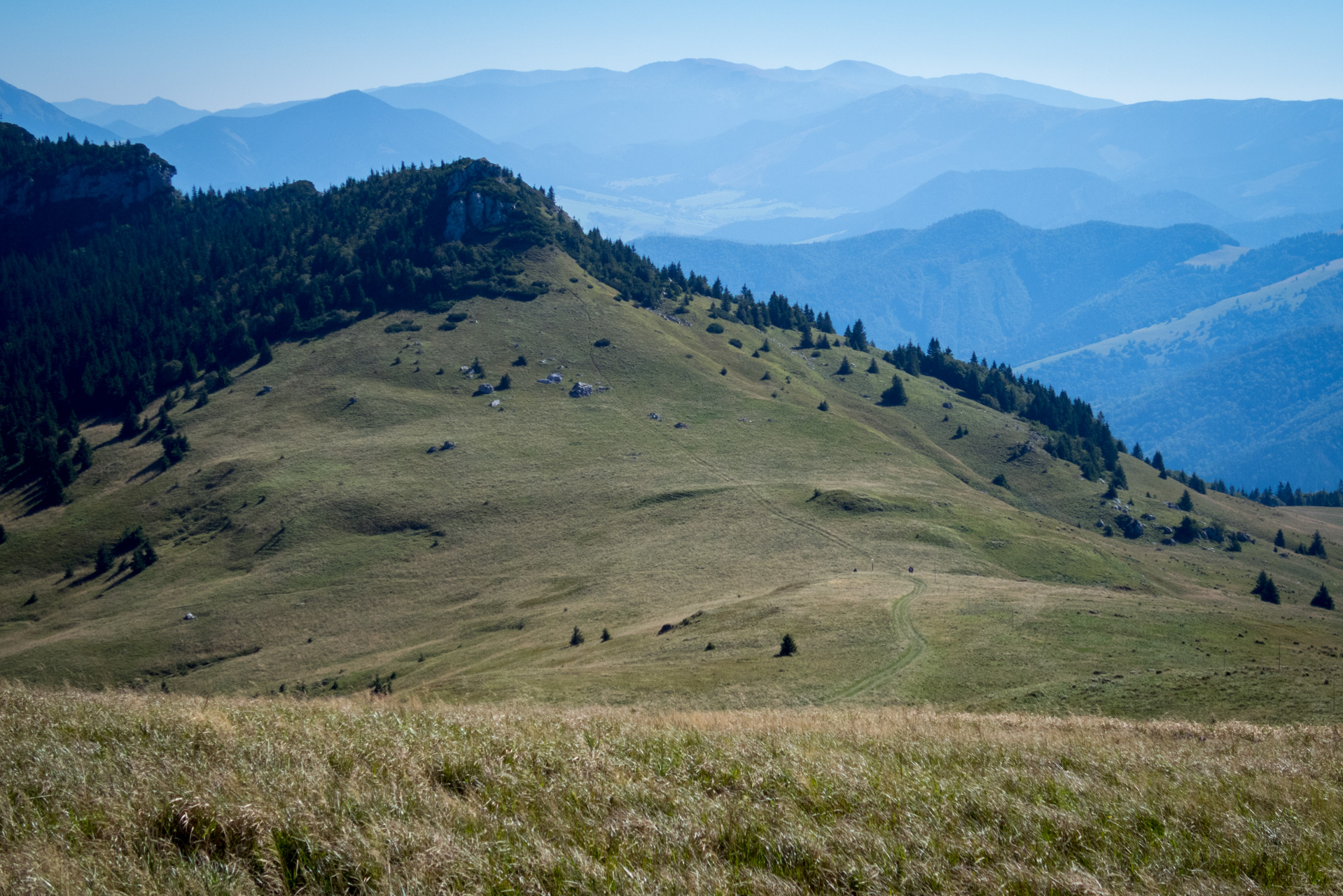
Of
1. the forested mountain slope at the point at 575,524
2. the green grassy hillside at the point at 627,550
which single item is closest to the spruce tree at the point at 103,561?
the forested mountain slope at the point at 575,524

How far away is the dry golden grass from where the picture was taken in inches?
283

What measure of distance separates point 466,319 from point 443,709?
176 meters

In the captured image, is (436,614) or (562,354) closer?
(436,614)

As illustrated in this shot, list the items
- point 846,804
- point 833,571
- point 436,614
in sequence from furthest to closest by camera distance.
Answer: point 436,614, point 833,571, point 846,804

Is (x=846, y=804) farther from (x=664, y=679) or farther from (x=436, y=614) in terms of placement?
(x=436, y=614)

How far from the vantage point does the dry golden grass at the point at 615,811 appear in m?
7.18

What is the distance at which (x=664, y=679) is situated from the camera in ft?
138

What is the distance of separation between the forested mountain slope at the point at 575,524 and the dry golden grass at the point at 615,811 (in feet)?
83.8

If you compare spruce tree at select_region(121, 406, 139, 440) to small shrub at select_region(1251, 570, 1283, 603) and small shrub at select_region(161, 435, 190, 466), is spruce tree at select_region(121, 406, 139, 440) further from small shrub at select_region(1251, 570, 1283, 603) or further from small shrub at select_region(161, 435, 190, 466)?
small shrub at select_region(1251, 570, 1283, 603)

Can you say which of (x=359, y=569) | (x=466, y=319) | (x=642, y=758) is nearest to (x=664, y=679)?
(x=642, y=758)

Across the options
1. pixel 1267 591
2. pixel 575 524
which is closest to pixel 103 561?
pixel 575 524

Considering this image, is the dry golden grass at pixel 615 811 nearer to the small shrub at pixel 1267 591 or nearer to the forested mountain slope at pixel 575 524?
the forested mountain slope at pixel 575 524

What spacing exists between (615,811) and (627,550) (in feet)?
275

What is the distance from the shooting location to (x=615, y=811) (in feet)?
28.3
